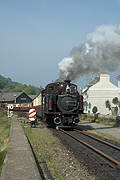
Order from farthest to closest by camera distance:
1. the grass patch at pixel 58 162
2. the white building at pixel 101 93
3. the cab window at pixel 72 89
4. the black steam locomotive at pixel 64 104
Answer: the white building at pixel 101 93
the cab window at pixel 72 89
the black steam locomotive at pixel 64 104
the grass patch at pixel 58 162

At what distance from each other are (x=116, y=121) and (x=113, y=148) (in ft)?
43.5

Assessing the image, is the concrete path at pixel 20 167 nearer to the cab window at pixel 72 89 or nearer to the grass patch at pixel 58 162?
the grass patch at pixel 58 162

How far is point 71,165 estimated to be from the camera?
8.70 m

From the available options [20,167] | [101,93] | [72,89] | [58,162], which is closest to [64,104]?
[72,89]

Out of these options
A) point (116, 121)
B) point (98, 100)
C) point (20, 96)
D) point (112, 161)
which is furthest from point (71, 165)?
point (20, 96)

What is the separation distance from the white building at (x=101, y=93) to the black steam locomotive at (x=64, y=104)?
42763mm

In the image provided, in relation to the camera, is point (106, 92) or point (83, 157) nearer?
point (83, 157)

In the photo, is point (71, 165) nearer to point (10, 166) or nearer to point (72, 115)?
point (10, 166)

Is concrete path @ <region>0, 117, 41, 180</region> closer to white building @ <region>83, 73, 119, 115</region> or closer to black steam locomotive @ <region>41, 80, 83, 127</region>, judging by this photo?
black steam locomotive @ <region>41, 80, 83, 127</region>

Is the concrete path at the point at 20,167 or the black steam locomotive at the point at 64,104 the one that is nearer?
the concrete path at the point at 20,167

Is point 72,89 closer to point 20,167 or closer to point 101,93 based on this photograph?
point 20,167

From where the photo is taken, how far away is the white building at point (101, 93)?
2539 inches

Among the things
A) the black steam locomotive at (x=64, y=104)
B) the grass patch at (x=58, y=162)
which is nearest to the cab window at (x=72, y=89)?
the black steam locomotive at (x=64, y=104)

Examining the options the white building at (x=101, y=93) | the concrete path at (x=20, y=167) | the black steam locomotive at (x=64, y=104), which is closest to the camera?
the concrete path at (x=20, y=167)
